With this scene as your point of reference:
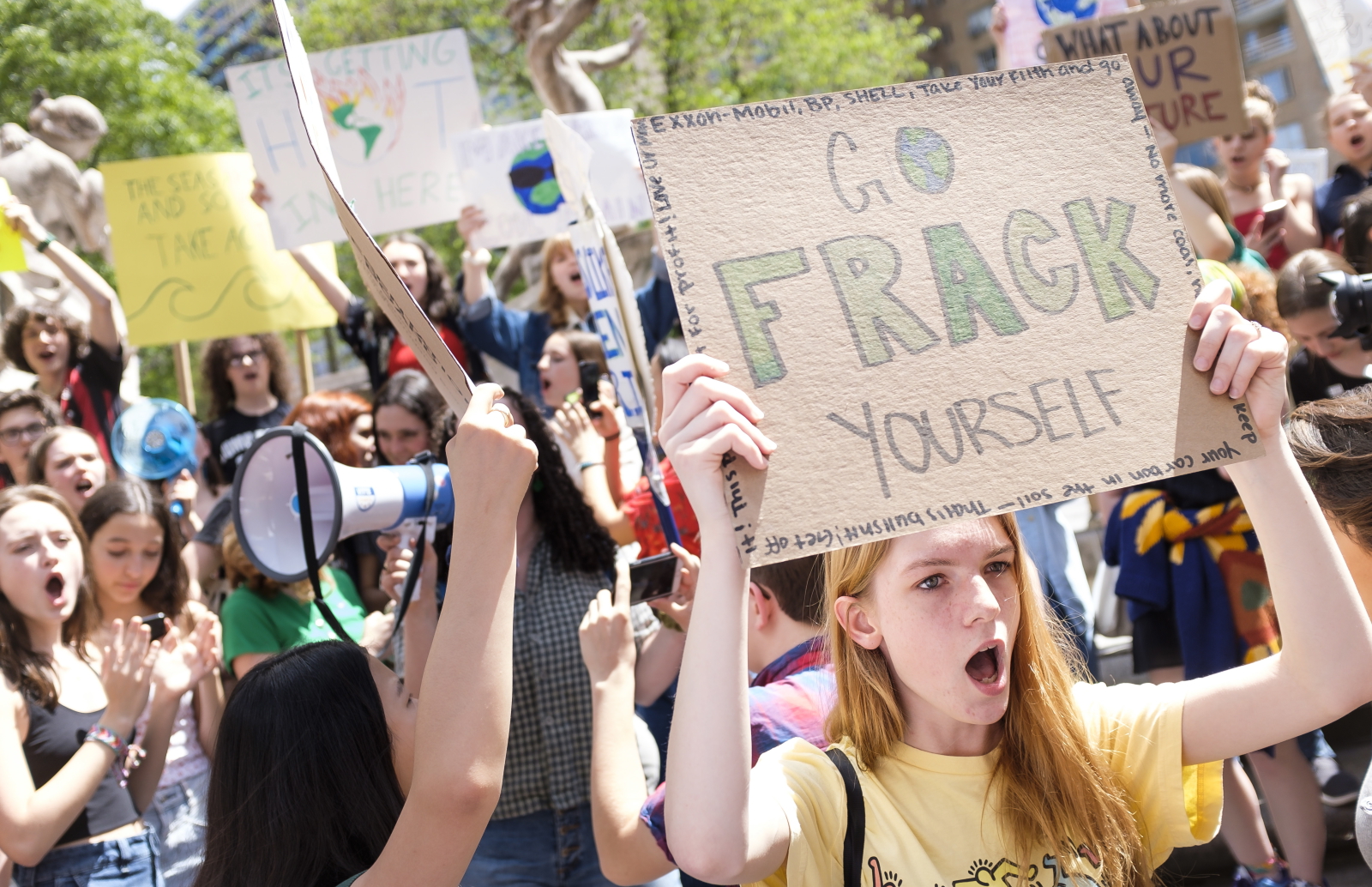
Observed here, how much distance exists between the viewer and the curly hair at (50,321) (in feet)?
16.4

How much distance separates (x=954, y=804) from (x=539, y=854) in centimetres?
133

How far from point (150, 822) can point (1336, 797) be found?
12.7 feet

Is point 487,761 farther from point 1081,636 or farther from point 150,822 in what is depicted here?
point 1081,636

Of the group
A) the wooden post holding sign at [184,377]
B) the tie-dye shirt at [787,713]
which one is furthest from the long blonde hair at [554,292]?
the tie-dye shirt at [787,713]

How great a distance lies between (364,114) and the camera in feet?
17.4

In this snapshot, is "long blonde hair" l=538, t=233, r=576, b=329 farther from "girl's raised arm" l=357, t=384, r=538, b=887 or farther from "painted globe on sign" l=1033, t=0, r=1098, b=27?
"girl's raised arm" l=357, t=384, r=538, b=887

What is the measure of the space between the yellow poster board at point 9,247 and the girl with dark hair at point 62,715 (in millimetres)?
2320

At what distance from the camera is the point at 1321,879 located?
313 cm

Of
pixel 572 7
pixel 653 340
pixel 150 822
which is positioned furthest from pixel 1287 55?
pixel 150 822

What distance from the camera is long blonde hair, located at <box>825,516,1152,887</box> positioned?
151 cm

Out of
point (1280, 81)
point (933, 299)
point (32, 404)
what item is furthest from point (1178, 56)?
point (1280, 81)

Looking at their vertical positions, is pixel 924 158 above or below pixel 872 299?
above

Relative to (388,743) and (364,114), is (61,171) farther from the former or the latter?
(388,743)

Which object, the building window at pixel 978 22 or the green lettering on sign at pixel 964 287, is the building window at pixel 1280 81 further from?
the green lettering on sign at pixel 964 287
